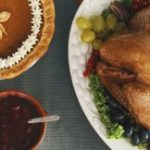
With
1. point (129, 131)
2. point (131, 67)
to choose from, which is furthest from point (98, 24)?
point (129, 131)

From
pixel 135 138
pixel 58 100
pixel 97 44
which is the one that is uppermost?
pixel 97 44

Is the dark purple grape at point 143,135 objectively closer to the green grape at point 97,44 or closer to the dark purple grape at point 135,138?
the dark purple grape at point 135,138

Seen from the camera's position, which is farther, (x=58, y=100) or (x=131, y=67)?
(x=58, y=100)

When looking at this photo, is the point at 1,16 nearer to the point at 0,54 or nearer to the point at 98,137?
the point at 0,54

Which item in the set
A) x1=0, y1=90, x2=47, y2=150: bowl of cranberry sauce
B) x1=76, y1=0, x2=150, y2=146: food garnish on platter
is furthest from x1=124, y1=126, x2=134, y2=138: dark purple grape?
x1=0, y1=90, x2=47, y2=150: bowl of cranberry sauce

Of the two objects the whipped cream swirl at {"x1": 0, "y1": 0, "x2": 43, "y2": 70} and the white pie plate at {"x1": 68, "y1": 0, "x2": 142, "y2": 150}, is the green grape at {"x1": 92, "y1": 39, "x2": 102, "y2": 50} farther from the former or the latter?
the whipped cream swirl at {"x1": 0, "y1": 0, "x2": 43, "y2": 70}

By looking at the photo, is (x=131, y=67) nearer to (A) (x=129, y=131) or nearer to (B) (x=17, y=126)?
(A) (x=129, y=131)
